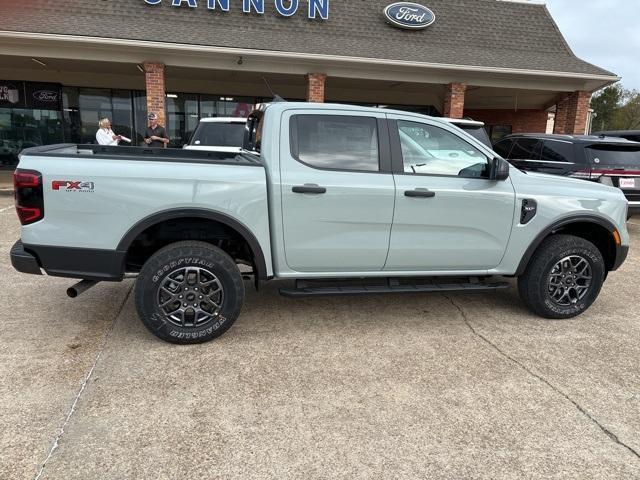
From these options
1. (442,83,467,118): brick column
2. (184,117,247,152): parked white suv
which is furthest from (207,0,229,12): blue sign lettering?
(184,117,247,152): parked white suv

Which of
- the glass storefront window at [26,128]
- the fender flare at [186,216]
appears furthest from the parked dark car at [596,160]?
the glass storefront window at [26,128]

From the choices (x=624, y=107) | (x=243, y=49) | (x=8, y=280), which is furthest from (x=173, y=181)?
(x=624, y=107)

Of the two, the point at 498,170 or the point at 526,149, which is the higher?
the point at 526,149

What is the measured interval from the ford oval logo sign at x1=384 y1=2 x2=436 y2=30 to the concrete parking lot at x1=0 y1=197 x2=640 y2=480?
12270 millimetres

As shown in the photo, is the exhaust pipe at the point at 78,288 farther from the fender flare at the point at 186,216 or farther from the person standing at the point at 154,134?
the person standing at the point at 154,134

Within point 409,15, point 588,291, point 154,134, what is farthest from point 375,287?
point 409,15

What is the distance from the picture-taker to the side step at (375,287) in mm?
3881

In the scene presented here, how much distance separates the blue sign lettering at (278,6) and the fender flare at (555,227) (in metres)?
12.0

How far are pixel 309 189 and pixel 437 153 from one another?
1193 millimetres

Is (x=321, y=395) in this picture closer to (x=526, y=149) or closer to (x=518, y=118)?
(x=526, y=149)

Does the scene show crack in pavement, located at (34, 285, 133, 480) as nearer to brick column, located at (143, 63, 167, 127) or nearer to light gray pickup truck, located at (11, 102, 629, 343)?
light gray pickup truck, located at (11, 102, 629, 343)

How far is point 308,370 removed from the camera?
3387 mm

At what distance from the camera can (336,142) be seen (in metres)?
3.87

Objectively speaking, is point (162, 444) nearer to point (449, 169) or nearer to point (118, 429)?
point (118, 429)
